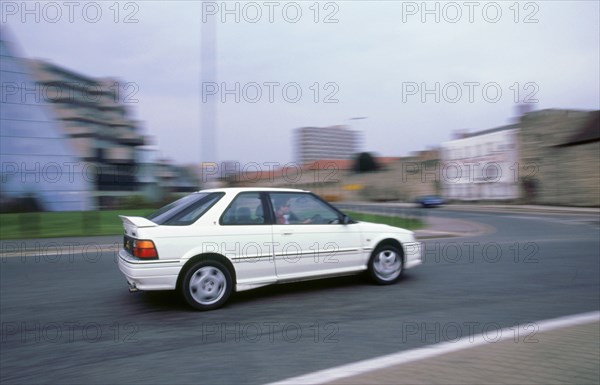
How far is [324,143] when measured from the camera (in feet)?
338

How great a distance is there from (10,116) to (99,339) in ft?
155

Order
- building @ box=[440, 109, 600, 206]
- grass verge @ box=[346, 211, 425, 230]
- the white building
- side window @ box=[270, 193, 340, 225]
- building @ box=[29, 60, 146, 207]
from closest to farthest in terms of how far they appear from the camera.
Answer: side window @ box=[270, 193, 340, 225] → grass verge @ box=[346, 211, 425, 230] → building @ box=[440, 109, 600, 206] → the white building → building @ box=[29, 60, 146, 207]

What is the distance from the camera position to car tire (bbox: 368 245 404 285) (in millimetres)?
6719

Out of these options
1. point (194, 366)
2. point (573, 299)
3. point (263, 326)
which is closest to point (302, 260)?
point (263, 326)

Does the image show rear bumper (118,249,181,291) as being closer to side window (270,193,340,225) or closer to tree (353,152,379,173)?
side window (270,193,340,225)

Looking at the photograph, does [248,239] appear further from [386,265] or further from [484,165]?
[484,165]

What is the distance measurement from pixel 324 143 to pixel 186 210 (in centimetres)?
9821

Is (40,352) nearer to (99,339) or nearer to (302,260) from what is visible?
(99,339)

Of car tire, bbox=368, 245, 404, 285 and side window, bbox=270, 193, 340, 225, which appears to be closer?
side window, bbox=270, 193, 340, 225

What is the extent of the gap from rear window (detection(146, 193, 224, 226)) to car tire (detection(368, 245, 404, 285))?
8.16ft

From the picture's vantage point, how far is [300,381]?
135 inches

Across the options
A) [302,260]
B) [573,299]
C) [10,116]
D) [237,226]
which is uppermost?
[10,116]

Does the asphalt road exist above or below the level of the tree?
below

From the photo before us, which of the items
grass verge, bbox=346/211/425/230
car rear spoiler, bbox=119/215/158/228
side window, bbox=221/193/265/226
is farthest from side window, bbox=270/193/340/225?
grass verge, bbox=346/211/425/230
